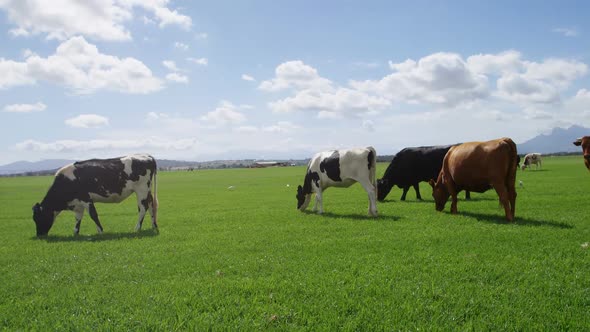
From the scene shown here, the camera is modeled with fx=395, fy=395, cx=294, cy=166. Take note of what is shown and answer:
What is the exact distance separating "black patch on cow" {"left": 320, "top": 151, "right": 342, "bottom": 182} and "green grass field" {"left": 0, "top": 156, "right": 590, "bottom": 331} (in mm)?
2972

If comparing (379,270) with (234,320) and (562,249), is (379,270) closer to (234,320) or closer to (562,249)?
(234,320)

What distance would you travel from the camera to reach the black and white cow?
1248cm

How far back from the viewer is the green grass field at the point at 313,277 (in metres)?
5.00

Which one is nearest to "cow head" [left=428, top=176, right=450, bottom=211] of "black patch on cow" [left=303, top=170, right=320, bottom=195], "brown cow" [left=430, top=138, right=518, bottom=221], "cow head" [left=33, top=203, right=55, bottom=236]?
"brown cow" [left=430, top=138, right=518, bottom=221]

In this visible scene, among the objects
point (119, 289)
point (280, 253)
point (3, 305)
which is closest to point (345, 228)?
point (280, 253)

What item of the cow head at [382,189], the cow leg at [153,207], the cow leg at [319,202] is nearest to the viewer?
the cow leg at [153,207]

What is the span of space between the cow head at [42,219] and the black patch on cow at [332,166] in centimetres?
933

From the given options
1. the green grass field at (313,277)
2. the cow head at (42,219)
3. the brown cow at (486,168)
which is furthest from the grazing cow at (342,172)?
the cow head at (42,219)

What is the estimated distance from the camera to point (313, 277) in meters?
6.57

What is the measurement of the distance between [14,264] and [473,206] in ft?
46.8

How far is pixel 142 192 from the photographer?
12.7 meters

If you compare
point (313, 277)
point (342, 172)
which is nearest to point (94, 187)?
point (342, 172)

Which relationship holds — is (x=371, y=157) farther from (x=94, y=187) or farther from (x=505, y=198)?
(x=94, y=187)

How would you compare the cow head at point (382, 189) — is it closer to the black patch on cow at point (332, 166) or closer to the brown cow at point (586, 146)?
the black patch on cow at point (332, 166)
